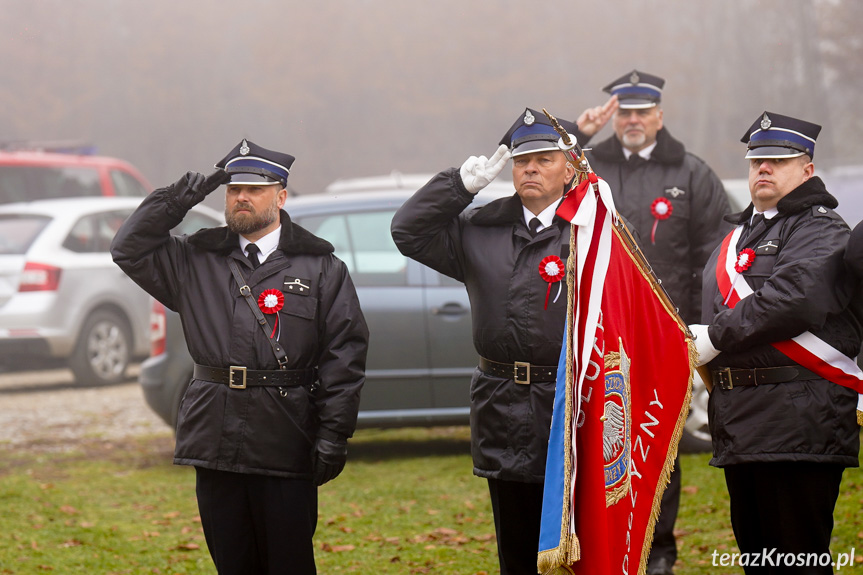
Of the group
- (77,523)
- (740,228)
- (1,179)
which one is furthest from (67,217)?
(740,228)

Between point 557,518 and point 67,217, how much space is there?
346 inches

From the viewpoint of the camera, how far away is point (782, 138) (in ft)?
14.3

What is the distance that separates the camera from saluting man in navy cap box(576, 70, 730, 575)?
5.66 metres

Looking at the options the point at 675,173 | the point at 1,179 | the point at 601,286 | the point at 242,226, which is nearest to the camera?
the point at 601,286

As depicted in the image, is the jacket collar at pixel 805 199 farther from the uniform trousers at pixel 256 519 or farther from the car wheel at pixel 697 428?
the car wheel at pixel 697 428

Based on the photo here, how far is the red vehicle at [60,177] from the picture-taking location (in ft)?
45.5

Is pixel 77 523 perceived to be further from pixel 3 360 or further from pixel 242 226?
pixel 3 360

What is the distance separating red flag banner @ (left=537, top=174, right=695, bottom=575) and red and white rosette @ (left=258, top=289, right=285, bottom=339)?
114 centimetres

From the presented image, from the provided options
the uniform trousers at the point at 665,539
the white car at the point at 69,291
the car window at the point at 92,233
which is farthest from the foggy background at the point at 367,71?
the uniform trousers at the point at 665,539

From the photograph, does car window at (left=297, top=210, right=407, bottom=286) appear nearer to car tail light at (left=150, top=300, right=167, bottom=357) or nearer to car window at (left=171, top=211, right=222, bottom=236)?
car tail light at (left=150, top=300, right=167, bottom=357)

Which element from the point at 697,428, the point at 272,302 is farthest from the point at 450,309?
the point at 272,302

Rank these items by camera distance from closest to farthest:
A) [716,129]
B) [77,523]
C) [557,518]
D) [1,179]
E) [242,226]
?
[557,518] < [242,226] < [77,523] < [1,179] < [716,129]

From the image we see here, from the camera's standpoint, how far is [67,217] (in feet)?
37.3

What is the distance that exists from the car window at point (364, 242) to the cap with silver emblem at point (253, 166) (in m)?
3.26
